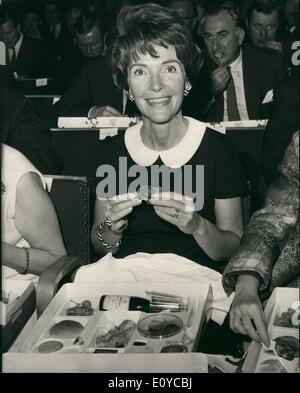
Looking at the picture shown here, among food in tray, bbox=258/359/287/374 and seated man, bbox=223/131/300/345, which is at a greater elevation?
seated man, bbox=223/131/300/345

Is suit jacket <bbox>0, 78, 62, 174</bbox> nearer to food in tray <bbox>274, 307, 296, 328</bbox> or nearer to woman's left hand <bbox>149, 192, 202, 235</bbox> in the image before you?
woman's left hand <bbox>149, 192, 202, 235</bbox>

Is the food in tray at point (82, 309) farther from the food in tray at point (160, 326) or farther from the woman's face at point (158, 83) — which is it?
the woman's face at point (158, 83)

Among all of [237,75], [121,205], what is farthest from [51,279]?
[237,75]

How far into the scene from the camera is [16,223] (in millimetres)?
1810

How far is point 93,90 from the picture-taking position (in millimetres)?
4039

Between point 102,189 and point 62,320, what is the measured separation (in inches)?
29.8

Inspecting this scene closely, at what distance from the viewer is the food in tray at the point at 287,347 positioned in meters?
1.19

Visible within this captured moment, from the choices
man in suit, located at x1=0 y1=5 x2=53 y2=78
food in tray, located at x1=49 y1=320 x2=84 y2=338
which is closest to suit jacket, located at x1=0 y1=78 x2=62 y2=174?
food in tray, located at x1=49 y1=320 x2=84 y2=338

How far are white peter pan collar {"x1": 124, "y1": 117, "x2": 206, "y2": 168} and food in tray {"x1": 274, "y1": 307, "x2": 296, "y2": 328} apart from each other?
82 centimetres

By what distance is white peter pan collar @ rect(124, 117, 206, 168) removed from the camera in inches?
79.4

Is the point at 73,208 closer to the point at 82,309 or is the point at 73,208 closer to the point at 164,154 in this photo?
the point at 164,154

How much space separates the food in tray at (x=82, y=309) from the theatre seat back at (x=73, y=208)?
661mm

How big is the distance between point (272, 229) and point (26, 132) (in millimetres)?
1271

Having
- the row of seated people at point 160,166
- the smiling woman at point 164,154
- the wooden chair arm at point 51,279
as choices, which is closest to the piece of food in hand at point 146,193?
the row of seated people at point 160,166
